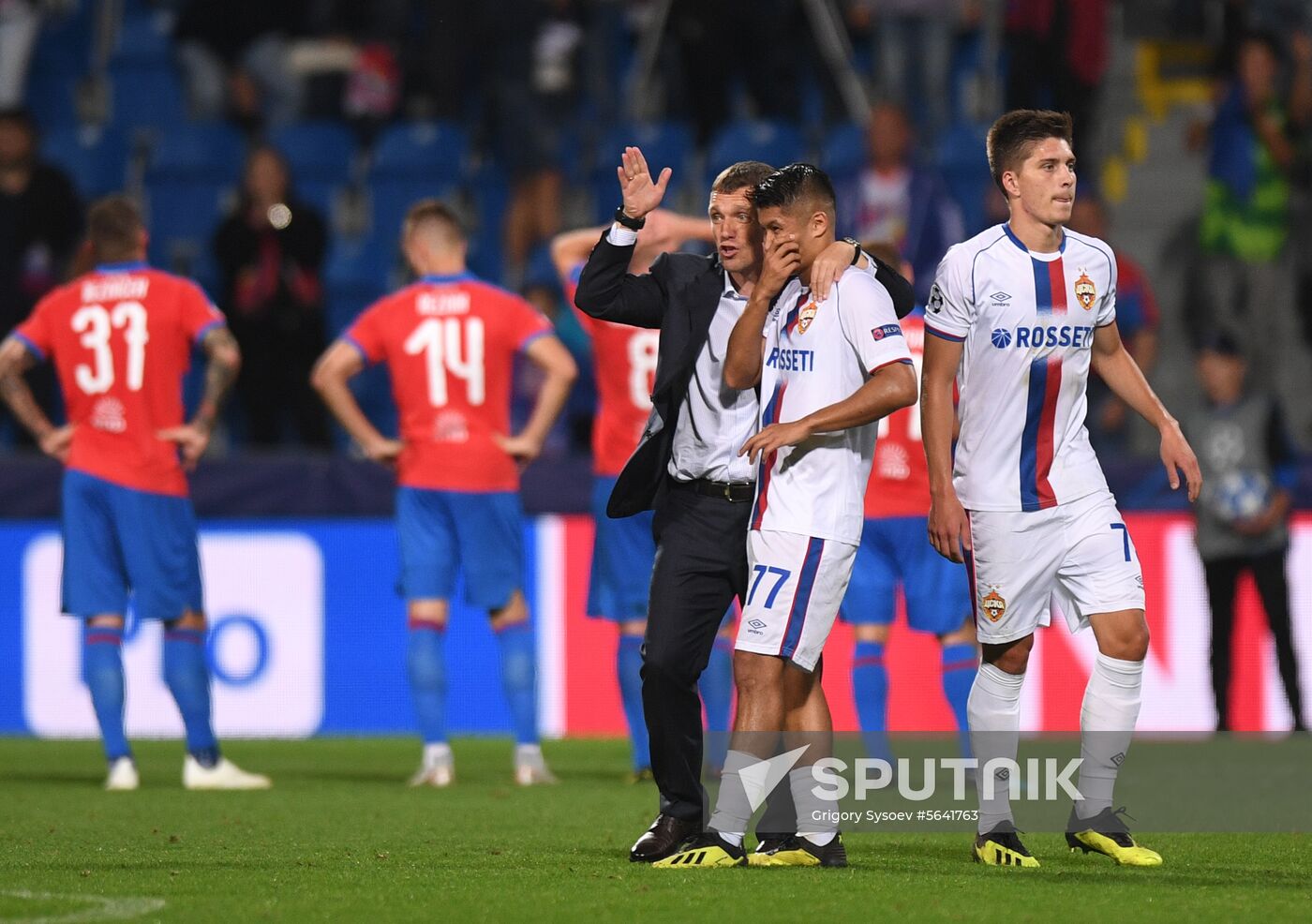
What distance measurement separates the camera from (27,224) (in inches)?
514

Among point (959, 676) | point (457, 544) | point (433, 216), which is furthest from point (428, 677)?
point (959, 676)

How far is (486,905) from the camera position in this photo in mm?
5070

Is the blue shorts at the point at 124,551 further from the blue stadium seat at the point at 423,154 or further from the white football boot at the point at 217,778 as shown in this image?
the blue stadium seat at the point at 423,154

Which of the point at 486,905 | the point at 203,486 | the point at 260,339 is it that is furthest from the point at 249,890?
the point at 260,339

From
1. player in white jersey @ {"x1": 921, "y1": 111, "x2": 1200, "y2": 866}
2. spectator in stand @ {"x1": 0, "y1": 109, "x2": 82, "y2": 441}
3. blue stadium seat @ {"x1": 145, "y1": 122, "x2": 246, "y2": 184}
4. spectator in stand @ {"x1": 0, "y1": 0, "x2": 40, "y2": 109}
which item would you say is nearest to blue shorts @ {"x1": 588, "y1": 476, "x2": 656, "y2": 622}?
player in white jersey @ {"x1": 921, "y1": 111, "x2": 1200, "y2": 866}

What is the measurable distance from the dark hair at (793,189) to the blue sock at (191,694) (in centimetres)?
402

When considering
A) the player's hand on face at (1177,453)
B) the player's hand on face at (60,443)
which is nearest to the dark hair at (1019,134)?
the player's hand on face at (1177,453)

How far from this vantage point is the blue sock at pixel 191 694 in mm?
8688

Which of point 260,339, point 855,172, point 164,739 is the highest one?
point 855,172

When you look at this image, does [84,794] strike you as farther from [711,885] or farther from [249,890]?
[711,885]

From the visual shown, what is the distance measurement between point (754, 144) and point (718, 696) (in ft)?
21.2

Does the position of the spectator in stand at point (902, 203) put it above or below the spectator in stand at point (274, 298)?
above

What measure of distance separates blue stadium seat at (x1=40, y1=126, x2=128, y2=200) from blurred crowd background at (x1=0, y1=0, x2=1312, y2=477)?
0.07 feet

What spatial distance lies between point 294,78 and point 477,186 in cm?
205
